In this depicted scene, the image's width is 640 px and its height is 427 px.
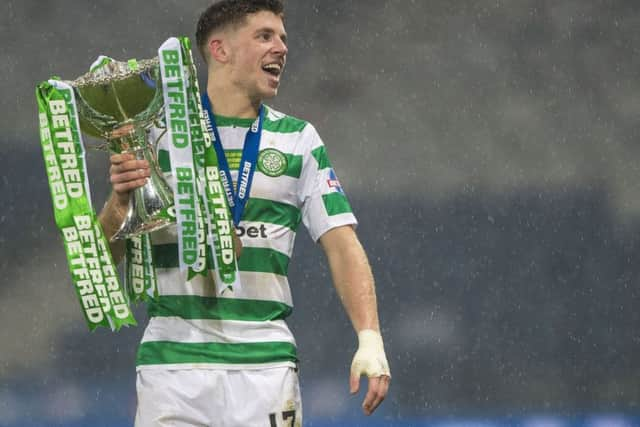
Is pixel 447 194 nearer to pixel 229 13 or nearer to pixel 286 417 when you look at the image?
pixel 229 13

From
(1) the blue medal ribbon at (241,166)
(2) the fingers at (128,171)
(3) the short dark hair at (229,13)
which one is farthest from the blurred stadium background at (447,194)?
(2) the fingers at (128,171)

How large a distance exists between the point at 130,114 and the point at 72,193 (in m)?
0.22

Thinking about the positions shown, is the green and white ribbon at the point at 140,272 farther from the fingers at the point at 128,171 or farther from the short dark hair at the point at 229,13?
the short dark hair at the point at 229,13

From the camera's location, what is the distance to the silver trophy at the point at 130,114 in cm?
263

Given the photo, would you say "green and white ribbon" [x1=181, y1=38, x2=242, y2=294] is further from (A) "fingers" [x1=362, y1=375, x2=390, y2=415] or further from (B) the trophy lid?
(A) "fingers" [x1=362, y1=375, x2=390, y2=415]

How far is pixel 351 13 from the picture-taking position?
5684mm

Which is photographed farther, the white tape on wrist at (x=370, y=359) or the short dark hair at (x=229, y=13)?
the short dark hair at (x=229, y=13)

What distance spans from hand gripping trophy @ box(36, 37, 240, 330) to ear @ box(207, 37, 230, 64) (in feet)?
1.16

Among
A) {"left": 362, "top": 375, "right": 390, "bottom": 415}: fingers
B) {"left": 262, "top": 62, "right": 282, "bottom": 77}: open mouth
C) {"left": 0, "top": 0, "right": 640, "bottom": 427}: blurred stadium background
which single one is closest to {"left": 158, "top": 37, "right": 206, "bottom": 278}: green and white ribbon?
{"left": 262, "top": 62, "right": 282, "bottom": 77}: open mouth

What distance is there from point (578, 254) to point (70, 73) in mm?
2522

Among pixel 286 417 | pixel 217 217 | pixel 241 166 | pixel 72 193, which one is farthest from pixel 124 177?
pixel 286 417

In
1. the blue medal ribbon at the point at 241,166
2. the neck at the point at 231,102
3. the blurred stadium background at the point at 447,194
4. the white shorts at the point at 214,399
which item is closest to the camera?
the white shorts at the point at 214,399

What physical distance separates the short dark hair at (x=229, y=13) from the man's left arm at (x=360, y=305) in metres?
0.61

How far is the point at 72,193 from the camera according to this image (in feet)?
8.61
